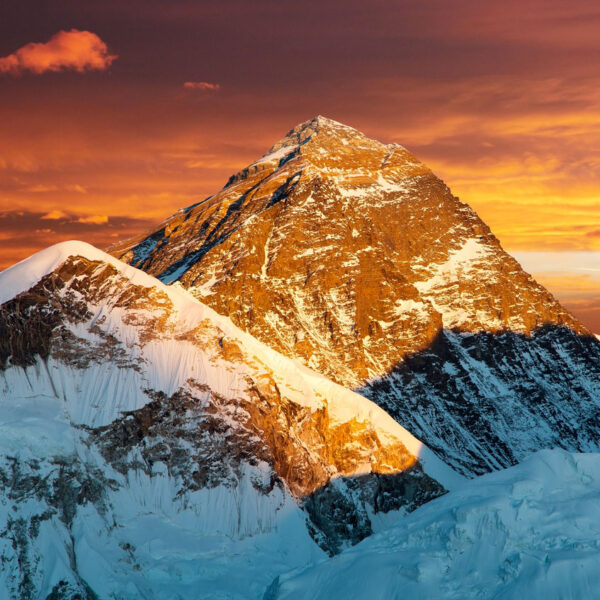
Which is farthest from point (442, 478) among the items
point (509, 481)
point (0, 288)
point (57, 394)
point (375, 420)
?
point (509, 481)

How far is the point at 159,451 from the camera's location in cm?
14712

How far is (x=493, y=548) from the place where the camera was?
213 ft

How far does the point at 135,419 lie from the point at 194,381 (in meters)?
12.7

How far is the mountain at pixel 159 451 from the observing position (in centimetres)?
13038

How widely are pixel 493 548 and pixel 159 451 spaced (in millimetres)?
90186

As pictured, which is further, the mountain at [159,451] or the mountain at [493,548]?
the mountain at [159,451]

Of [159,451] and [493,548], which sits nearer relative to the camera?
[493,548]

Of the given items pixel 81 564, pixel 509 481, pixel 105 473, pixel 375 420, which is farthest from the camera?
pixel 375 420

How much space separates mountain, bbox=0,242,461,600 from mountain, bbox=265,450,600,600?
63.7 meters

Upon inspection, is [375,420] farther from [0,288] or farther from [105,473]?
[0,288]

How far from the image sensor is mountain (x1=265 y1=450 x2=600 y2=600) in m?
61.4

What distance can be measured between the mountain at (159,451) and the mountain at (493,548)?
63.7 meters

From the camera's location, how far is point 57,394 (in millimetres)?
146250

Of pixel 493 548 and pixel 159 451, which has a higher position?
pixel 159 451
